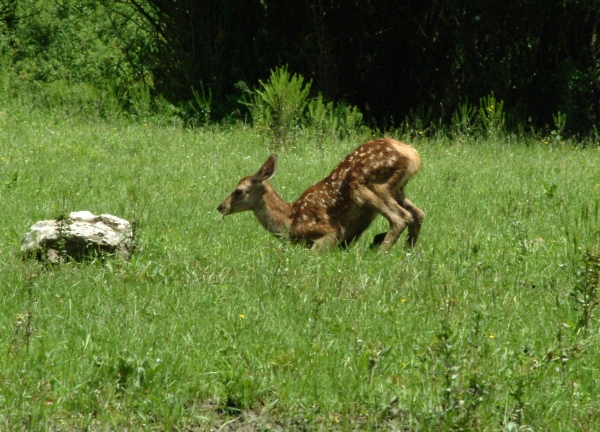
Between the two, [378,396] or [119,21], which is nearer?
[378,396]

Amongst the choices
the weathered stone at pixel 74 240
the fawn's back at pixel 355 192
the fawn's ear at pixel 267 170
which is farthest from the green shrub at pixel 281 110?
the weathered stone at pixel 74 240

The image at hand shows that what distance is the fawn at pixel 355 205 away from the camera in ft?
27.6

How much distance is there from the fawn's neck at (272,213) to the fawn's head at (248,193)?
0.06 m

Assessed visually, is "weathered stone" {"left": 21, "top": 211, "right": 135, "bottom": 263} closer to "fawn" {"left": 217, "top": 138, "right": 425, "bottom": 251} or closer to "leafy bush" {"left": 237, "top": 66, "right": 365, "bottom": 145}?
"fawn" {"left": 217, "top": 138, "right": 425, "bottom": 251}

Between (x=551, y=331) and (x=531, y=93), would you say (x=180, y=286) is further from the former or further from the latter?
(x=531, y=93)

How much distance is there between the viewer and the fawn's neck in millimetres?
8828

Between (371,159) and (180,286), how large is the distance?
2542 millimetres

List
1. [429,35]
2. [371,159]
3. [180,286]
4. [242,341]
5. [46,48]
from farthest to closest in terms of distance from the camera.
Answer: [46,48], [429,35], [371,159], [180,286], [242,341]

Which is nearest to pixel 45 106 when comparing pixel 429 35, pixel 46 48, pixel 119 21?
pixel 46 48

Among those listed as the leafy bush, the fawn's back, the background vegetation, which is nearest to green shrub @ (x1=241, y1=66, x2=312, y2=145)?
the leafy bush

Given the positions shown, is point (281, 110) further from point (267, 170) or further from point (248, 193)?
point (248, 193)

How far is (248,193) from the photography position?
901 cm

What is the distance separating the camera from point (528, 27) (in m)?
17.2

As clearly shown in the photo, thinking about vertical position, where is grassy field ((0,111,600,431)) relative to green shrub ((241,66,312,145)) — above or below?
above
